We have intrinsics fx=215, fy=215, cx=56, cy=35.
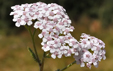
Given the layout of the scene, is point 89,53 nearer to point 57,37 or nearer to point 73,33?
point 57,37

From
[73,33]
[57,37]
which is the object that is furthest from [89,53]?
[73,33]

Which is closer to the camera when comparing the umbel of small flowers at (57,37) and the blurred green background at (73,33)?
the umbel of small flowers at (57,37)

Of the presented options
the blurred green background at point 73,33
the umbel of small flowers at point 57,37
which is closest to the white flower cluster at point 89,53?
the umbel of small flowers at point 57,37

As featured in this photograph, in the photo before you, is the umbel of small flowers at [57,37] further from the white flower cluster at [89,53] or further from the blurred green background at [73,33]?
the blurred green background at [73,33]

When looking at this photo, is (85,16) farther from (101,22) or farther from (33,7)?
(33,7)

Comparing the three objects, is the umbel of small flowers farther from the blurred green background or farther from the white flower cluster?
the blurred green background

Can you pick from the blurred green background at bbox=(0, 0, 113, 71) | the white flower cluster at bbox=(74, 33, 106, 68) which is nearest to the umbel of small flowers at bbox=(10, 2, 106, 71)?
the white flower cluster at bbox=(74, 33, 106, 68)
